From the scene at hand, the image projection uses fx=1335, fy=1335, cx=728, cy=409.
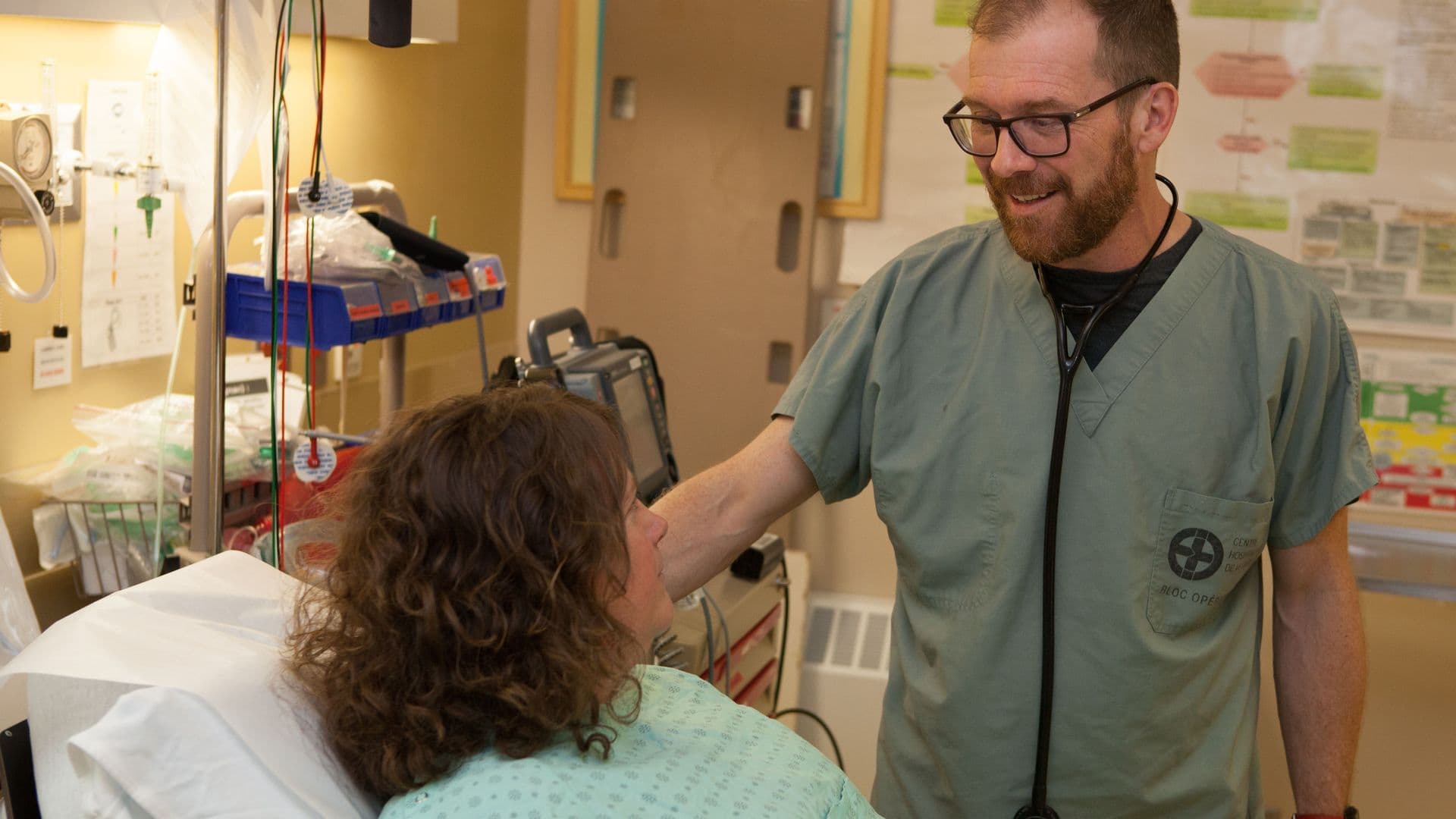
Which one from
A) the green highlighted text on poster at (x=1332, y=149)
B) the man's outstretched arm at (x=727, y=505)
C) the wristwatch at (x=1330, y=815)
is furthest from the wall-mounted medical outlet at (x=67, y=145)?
the green highlighted text on poster at (x=1332, y=149)

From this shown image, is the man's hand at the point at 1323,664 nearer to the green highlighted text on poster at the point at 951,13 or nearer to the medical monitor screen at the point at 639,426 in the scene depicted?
the medical monitor screen at the point at 639,426

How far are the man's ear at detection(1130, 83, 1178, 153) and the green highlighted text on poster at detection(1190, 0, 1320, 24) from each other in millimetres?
1813

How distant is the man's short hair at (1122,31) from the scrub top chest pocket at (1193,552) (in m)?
0.41

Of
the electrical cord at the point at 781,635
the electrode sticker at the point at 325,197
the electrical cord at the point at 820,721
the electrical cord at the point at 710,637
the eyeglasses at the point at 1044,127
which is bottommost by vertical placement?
the electrical cord at the point at 820,721

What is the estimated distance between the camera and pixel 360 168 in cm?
264

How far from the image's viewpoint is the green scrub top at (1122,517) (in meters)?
1.36

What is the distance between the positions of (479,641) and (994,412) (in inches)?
26.0

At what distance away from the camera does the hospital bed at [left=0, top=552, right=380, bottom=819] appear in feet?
3.02

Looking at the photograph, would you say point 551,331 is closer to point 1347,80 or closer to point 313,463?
point 313,463

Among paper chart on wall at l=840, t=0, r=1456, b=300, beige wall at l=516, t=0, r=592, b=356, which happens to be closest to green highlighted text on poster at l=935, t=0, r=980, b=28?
paper chart on wall at l=840, t=0, r=1456, b=300

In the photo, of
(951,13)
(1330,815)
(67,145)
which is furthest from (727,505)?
(951,13)

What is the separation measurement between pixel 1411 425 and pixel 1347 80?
2.62ft

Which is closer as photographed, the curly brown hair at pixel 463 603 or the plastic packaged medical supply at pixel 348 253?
the curly brown hair at pixel 463 603

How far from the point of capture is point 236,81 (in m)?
1.75
